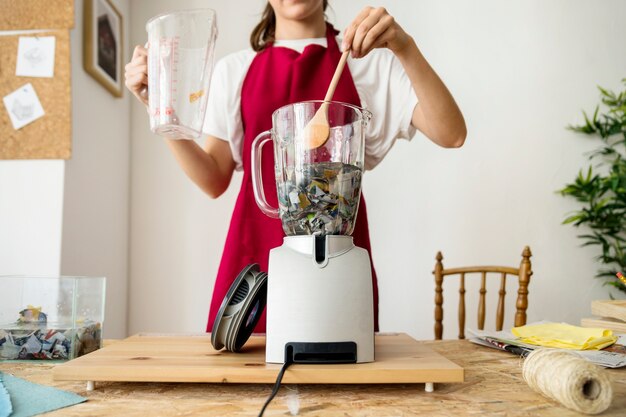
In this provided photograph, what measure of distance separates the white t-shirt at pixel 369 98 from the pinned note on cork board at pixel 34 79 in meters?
0.79

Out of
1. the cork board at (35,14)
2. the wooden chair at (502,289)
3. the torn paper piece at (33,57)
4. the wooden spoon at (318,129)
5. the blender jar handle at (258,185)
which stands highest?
the cork board at (35,14)

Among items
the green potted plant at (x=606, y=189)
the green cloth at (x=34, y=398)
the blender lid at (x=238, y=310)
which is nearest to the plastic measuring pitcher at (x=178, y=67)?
the blender lid at (x=238, y=310)

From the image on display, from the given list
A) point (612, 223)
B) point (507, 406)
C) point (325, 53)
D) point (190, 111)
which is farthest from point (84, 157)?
point (612, 223)

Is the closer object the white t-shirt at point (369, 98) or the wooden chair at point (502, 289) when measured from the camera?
the white t-shirt at point (369, 98)

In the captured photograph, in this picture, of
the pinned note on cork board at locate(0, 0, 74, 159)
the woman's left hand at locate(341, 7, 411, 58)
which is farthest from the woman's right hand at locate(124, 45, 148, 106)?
the pinned note on cork board at locate(0, 0, 74, 159)

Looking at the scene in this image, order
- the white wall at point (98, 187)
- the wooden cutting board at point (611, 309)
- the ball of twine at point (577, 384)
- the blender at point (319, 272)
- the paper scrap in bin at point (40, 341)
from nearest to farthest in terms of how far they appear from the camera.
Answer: the ball of twine at point (577, 384), the blender at point (319, 272), the paper scrap in bin at point (40, 341), the wooden cutting board at point (611, 309), the white wall at point (98, 187)

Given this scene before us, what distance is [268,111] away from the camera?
1190 mm

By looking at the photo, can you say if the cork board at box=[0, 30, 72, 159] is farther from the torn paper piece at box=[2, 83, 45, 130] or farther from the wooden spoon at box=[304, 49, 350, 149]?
the wooden spoon at box=[304, 49, 350, 149]

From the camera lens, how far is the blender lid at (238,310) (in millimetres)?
661

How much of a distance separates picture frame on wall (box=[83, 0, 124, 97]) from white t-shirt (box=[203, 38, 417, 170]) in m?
0.90

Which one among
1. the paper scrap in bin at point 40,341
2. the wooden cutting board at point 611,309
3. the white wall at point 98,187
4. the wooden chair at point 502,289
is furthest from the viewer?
the white wall at point 98,187

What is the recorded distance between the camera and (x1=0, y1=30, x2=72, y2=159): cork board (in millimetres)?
1733

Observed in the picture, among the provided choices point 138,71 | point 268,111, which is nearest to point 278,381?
point 138,71

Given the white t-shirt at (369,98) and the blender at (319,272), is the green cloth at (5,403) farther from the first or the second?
the white t-shirt at (369,98)
